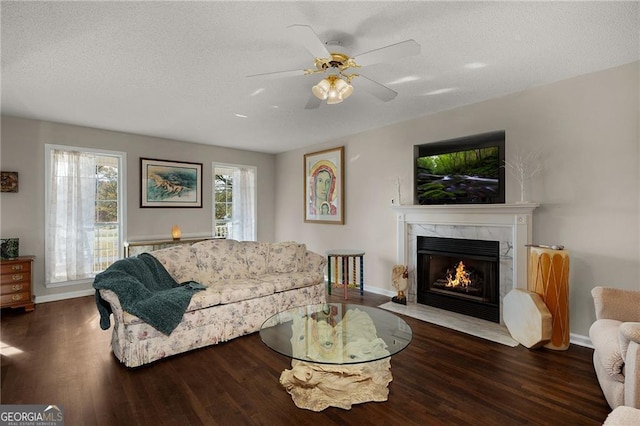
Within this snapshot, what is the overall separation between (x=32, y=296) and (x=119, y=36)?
152 inches

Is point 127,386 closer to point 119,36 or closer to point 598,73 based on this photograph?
point 119,36

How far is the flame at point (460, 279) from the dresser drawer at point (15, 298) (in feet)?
17.6

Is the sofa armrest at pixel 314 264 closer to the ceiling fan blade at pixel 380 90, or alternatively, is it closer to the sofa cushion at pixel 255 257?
the sofa cushion at pixel 255 257

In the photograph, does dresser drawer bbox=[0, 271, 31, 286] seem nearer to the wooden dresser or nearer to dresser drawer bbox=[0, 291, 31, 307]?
the wooden dresser

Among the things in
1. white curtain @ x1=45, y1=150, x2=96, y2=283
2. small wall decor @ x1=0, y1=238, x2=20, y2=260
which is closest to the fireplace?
white curtain @ x1=45, y1=150, x2=96, y2=283

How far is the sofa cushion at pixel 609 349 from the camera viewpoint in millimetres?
1857

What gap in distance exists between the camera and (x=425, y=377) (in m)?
2.42

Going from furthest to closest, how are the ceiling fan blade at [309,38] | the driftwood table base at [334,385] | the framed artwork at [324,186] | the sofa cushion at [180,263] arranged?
the framed artwork at [324,186], the sofa cushion at [180,263], the driftwood table base at [334,385], the ceiling fan blade at [309,38]

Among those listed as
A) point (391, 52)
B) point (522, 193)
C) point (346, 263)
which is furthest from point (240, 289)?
point (522, 193)

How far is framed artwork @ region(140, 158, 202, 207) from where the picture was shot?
17.3ft

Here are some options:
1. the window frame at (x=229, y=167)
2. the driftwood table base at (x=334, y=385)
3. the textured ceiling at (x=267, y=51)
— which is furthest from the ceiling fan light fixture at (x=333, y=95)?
the window frame at (x=229, y=167)

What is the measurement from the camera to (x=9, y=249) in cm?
395

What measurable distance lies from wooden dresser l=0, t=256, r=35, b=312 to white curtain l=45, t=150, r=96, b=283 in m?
0.47

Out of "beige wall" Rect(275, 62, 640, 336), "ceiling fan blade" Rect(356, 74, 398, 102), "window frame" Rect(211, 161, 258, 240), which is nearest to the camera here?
"ceiling fan blade" Rect(356, 74, 398, 102)
